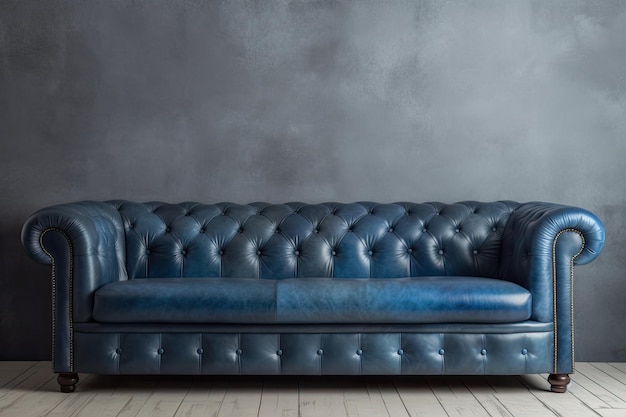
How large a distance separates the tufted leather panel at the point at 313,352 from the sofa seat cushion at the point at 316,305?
3.1 inches

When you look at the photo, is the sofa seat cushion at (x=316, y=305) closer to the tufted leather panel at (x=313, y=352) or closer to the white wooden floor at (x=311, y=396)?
the tufted leather panel at (x=313, y=352)

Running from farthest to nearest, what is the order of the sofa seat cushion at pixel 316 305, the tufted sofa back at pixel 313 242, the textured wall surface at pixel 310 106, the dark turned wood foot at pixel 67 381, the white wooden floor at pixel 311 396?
the textured wall surface at pixel 310 106 → the tufted sofa back at pixel 313 242 → the dark turned wood foot at pixel 67 381 → the sofa seat cushion at pixel 316 305 → the white wooden floor at pixel 311 396

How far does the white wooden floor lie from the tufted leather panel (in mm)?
119

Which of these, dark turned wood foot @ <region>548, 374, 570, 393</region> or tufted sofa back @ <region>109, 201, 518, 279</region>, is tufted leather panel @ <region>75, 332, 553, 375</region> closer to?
dark turned wood foot @ <region>548, 374, 570, 393</region>

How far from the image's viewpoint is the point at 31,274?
13.3 ft

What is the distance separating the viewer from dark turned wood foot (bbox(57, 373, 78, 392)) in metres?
3.21

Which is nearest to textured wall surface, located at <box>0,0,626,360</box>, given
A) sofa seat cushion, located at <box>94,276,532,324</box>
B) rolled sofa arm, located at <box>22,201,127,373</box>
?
rolled sofa arm, located at <box>22,201,127,373</box>

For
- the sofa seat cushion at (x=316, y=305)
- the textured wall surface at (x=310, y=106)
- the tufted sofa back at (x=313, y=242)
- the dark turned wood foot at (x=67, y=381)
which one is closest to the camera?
the sofa seat cushion at (x=316, y=305)

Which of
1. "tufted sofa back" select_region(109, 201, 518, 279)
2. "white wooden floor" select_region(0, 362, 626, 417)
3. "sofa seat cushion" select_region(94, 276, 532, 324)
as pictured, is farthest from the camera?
"tufted sofa back" select_region(109, 201, 518, 279)

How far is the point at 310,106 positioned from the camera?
4094 mm

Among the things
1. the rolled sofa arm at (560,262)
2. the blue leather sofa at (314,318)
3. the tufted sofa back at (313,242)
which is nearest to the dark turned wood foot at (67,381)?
the blue leather sofa at (314,318)

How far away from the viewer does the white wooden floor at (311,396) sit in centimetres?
293

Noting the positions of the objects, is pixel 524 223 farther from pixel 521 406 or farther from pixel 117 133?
pixel 117 133

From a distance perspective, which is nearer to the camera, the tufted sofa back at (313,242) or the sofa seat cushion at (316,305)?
the sofa seat cushion at (316,305)
